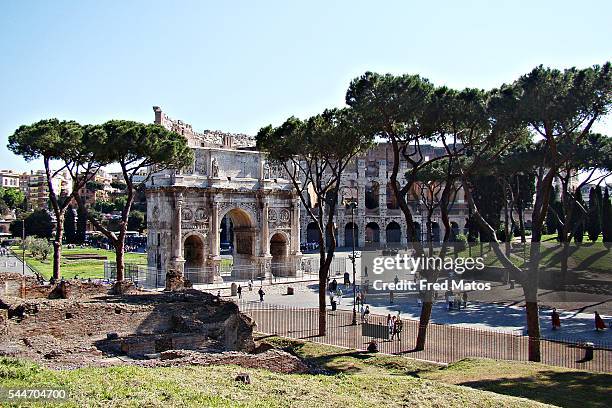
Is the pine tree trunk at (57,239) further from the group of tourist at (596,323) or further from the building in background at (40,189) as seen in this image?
the building in background at (40,189)

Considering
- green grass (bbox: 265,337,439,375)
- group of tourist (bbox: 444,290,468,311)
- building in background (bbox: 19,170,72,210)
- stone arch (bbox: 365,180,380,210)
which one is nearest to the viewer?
green grass (bbox: 265,337,439,375)

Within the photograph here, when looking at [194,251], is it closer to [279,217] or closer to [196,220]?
[196,220]

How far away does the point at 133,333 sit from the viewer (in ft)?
58.1

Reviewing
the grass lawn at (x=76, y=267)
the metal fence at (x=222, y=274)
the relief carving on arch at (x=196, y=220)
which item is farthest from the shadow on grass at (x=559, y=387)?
the grass lawn at (x=76, y=267)

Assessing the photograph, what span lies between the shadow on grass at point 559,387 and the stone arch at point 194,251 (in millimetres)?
25270

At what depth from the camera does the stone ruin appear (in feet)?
38.1

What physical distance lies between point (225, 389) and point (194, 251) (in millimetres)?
28399

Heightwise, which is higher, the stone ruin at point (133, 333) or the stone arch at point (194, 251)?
the stone arch at point (194, 251)

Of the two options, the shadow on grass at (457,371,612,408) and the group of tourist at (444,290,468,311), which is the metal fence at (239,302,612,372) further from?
the group of tourist at (444,290,468,311)

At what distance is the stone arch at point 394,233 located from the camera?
68500mm

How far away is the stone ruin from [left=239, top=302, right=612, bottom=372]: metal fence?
3304 millimetres

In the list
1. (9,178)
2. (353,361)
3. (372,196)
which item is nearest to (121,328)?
(353,361)

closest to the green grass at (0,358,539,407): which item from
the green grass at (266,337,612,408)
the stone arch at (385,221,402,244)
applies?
the green grass at (266,337,612,408)

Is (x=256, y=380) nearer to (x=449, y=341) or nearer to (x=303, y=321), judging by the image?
(x=449, y=341)
